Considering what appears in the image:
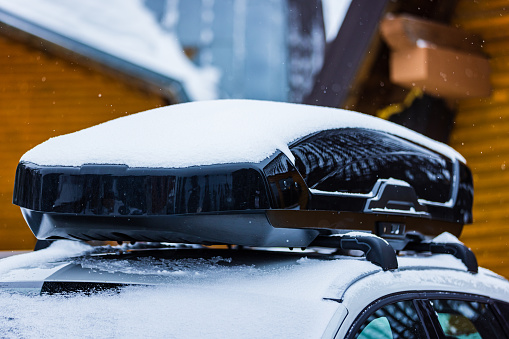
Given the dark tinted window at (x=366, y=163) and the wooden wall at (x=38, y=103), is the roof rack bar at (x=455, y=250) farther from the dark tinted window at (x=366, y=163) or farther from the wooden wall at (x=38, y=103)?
the wooden wall at (x=38, y=103)

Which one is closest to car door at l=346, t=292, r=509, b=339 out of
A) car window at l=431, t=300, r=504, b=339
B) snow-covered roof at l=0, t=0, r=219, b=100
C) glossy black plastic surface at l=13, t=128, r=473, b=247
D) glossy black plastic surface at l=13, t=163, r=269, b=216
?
car window at l=431, t=300, r=504, b=339

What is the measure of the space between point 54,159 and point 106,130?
19 centimetres

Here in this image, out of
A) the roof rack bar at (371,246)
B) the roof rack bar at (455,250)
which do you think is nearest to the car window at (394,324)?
the roof rack bar at (371,246)

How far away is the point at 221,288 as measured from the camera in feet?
5.54

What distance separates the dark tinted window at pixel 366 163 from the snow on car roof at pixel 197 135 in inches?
1.4

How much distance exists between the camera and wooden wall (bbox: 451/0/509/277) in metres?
6.62

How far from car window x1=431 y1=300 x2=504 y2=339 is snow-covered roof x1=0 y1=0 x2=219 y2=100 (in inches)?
267

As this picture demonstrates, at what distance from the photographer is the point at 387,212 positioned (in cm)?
200

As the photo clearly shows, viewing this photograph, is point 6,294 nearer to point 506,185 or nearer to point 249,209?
point 249,209

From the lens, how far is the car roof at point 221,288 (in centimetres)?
160

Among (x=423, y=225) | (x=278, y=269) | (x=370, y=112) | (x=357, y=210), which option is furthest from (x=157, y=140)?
(x=370, y=112)

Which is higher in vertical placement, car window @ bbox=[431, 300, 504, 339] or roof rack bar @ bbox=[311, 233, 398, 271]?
roof rack bar @ bbox=[311, 233, 398, 271]

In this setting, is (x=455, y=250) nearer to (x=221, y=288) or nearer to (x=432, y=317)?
(x=432, y=317)

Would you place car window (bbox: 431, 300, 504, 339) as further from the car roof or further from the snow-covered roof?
the snow-covered roof
